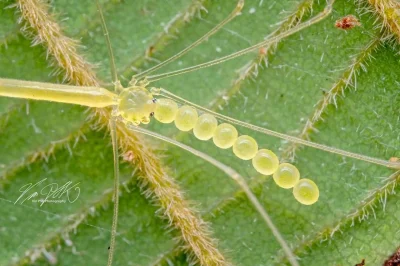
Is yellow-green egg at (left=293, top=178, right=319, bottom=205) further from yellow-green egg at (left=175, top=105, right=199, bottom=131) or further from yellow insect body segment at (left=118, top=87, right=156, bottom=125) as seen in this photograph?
yellow insect body segment at (left=118, top=87, right=156, bottom=125)

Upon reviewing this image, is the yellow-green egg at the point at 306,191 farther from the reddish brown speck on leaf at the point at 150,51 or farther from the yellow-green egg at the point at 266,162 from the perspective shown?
the reddish brown speck on leaf at the point at 150,51

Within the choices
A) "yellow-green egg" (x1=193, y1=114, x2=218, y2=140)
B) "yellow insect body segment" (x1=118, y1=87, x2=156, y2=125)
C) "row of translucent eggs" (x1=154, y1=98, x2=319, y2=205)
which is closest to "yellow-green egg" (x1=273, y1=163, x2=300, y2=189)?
"row of translucent eggs" (x1=154, y1=98, x2=319, y2=205)

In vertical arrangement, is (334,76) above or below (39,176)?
above

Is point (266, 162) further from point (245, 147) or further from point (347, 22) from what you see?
point (347, 22)

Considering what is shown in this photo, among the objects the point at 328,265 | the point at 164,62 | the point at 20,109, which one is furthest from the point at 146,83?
the point at 328,265

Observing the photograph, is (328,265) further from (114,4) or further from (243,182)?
(114,4)

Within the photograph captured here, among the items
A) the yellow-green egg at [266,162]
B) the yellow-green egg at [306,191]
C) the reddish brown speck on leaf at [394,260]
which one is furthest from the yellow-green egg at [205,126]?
the reddish brown speck on leaf at [394,260]

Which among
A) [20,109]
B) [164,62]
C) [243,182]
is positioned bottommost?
[20,109]

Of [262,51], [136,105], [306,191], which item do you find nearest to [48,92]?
[136,105]
